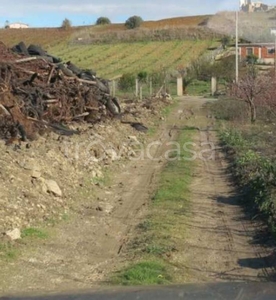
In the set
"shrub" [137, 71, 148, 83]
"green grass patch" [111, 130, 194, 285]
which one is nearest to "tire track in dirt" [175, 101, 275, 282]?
"green grass patch" [111, 130, 194, 285]

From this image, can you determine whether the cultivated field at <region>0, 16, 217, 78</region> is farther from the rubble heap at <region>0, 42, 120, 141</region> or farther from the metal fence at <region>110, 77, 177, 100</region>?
the rubble heap at <region>0, 42, 120, 141</region>

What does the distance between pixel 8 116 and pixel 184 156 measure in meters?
6.19

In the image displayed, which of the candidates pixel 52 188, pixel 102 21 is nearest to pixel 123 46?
pixel 102 21

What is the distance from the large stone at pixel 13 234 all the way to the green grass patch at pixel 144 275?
1961 mm

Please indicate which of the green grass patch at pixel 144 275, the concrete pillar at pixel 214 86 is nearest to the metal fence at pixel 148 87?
the concrete pillar at pixel 214 86

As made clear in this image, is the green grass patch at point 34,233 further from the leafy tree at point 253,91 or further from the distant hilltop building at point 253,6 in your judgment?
the distant hilltop building at point 253,6

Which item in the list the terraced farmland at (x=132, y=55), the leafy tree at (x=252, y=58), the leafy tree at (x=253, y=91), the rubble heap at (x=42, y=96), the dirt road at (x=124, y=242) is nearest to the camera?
the dirt road at (x=124, y=242)

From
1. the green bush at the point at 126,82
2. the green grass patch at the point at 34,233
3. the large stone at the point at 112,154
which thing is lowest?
the green bush at the point at 126,82

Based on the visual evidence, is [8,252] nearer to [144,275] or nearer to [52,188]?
[144,275]

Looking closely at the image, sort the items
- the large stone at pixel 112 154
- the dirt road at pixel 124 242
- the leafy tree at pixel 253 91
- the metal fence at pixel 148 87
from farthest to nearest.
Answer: the metal fence at pixel 148 87 → the leafy tree at pixel 253 91 → the large stone at pixel 112 154 → the dirt road at pixel 124 242

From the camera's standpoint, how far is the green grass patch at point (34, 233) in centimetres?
1021

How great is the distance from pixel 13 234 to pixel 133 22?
80.0 m

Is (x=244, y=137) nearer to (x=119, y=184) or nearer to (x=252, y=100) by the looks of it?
(x=252, y=100)

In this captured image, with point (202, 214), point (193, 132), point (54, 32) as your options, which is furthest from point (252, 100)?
point (54, 32)
